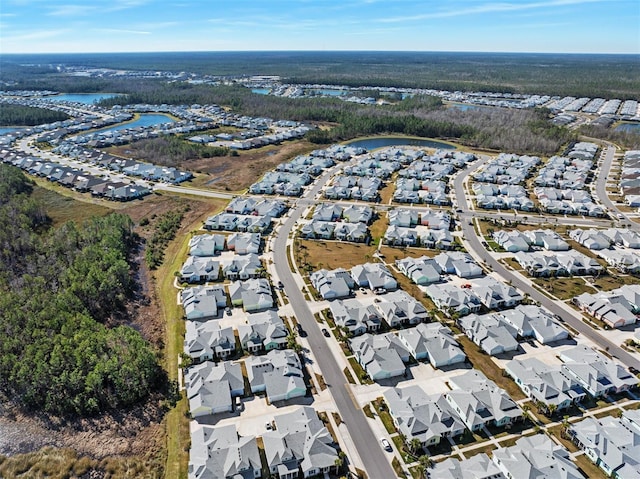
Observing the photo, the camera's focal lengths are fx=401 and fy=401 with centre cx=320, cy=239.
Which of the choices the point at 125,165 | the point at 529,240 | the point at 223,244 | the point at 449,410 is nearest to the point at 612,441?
the point at 449,410

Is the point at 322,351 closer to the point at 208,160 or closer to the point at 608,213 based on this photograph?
the point at 608,213

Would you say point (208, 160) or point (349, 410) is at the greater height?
point (208, 160)

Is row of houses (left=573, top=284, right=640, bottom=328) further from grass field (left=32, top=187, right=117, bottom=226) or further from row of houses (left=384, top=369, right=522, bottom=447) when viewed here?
grass field (left=32, top=187, right=117, bottom=226)

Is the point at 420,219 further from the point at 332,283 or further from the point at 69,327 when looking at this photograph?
the point at 69,327

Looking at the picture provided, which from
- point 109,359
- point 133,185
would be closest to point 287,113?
point 133,185

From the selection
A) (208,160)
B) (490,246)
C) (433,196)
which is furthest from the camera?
(208,160)

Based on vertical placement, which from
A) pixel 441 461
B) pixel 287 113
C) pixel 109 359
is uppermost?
pixel 287 113

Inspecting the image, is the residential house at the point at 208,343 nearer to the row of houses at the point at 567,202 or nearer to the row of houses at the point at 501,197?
the row of houses at the point at 501,197
